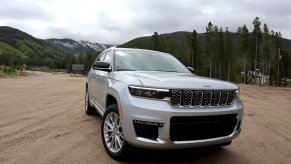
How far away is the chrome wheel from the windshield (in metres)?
1.06

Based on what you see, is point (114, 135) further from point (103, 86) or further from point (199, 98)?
point (199, 98)

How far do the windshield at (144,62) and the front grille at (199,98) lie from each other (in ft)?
5.16

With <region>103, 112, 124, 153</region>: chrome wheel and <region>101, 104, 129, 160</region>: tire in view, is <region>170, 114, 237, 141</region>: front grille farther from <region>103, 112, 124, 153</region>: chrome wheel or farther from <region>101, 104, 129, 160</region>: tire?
<region>103, 112, 124, 153</region>: chrome wheel

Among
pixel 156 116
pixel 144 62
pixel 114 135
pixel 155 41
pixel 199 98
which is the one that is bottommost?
pixel 114 135

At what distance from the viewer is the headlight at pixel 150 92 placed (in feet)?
13.4

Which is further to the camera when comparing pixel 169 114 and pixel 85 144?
pixel 85 144

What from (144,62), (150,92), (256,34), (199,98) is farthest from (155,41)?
(150,92)

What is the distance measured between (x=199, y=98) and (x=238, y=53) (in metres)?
70.3

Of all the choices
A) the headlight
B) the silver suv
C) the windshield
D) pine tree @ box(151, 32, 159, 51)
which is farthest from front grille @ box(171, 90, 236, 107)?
pine tree @ box(151, 32, 159, 51)

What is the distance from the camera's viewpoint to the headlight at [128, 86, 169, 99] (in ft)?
13.4

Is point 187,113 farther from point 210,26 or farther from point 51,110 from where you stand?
point 210,26

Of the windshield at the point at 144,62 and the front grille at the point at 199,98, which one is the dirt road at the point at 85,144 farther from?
the windshield at the point at 144,62

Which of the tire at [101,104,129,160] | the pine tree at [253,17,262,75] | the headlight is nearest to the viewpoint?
the headlight

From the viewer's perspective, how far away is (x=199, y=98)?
4.22 metres
